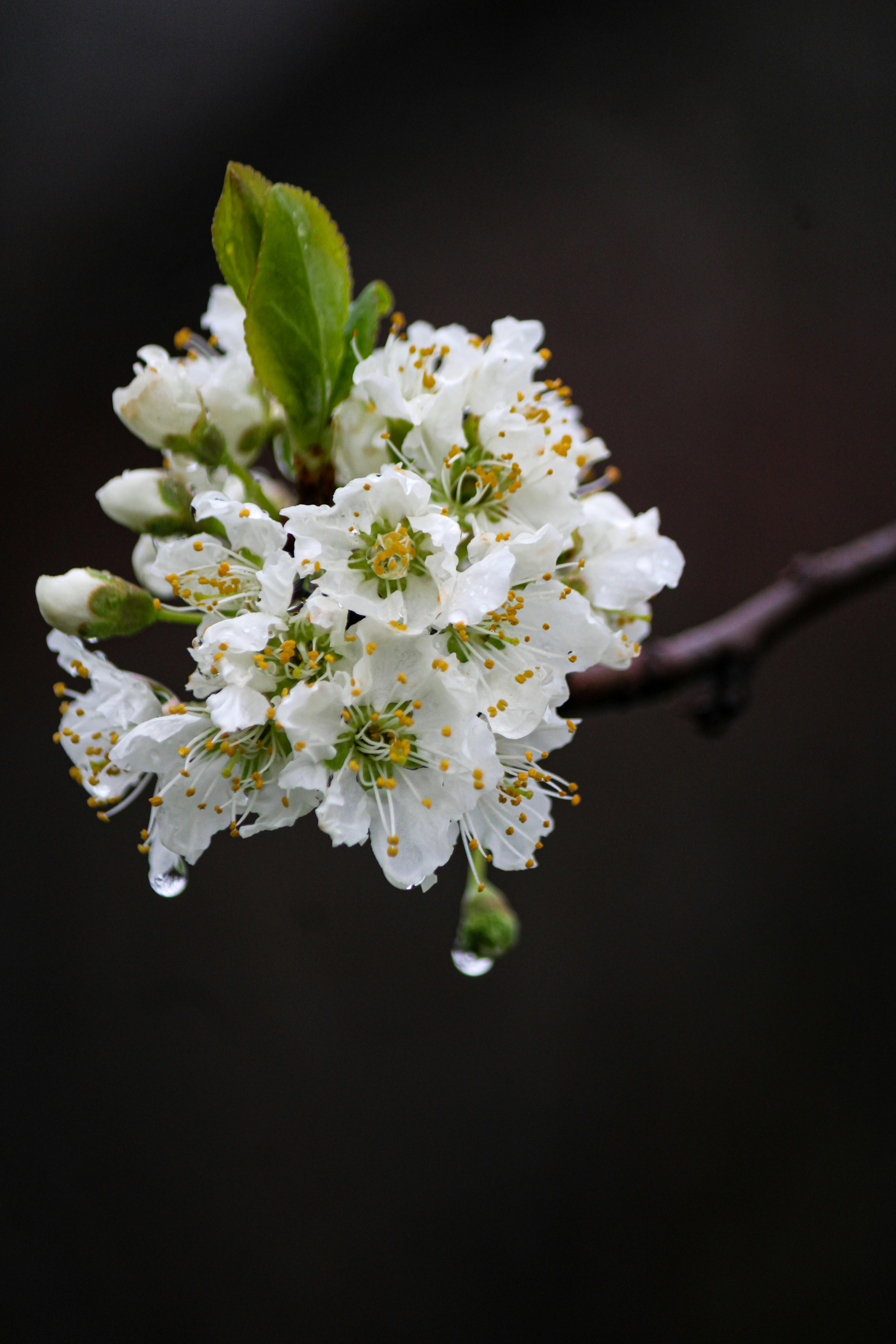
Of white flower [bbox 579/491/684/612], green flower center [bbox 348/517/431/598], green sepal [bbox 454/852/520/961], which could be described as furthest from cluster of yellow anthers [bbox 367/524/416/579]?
green sepal [bbox 454/852/520/961]

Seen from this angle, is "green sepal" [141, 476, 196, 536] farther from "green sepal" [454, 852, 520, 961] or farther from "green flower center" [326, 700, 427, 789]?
"green sepal" [454, 852, 520, 961]

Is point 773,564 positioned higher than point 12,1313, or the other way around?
point 773,564

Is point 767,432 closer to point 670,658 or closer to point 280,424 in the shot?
point 670,658

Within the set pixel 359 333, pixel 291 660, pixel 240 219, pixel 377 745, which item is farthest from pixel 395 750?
pixel 240 219

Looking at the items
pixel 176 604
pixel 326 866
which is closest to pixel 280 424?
pixel 176 604

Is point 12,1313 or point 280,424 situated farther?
point 12,1313

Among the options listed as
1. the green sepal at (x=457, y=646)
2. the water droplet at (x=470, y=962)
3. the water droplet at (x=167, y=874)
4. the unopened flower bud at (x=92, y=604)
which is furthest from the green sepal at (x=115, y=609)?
the water droplet at (x=470, y=962)
